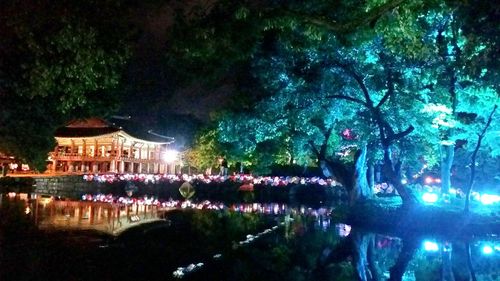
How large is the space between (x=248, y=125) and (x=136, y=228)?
Answer: 26.4 feet

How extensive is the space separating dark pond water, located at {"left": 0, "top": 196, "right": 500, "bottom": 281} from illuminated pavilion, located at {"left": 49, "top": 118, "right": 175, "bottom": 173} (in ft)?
87.1

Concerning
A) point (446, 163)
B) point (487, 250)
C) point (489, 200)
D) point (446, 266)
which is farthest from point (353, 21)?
point (489, 200)

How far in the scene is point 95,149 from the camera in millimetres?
48969

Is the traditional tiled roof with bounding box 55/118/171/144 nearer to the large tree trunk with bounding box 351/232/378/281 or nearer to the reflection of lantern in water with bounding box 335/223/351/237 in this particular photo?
the reflection of lantern in water with bounding box 335/223/351/237

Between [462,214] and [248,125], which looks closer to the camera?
[462,214]

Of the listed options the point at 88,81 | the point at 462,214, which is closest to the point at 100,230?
the point at 88,81

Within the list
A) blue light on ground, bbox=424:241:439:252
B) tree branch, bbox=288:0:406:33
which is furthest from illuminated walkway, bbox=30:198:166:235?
tree branch, bbox=288:0:406:33

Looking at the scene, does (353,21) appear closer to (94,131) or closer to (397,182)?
(397,182)

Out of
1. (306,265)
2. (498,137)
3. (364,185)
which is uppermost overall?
(498,137)

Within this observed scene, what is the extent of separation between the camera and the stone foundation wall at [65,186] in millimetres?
38406

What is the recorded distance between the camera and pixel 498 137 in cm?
2331

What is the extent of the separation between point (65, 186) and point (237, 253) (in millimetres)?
29377

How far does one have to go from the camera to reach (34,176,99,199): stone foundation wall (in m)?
38.4

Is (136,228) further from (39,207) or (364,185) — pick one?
(364,185)
